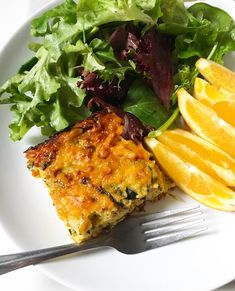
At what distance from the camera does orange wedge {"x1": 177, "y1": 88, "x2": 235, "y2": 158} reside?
2.17 meters

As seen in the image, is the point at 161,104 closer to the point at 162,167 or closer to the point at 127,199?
the point at 162,167

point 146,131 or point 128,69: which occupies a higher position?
point 128,69

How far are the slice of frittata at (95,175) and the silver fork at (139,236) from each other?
51 mm

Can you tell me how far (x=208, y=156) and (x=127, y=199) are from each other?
1.28ft

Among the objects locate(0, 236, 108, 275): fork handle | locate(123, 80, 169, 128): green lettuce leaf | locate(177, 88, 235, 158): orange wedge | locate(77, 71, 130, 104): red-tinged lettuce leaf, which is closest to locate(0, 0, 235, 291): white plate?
locate(0, 236, 108, 275): fork handle

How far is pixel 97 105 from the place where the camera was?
2455 mm

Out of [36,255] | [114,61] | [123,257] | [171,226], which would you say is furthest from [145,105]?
[36,255]

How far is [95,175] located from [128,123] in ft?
0.99

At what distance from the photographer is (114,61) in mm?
2457

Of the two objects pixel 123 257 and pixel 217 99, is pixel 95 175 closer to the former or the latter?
pixel 123 257

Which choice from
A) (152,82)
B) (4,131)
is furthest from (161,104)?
(4,131)

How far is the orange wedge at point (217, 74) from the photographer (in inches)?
91.2

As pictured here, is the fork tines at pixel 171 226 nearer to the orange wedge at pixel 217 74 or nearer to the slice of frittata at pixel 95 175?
the slice of frittata at pixel 95 175

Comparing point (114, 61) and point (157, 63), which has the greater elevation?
point (114, 61)
